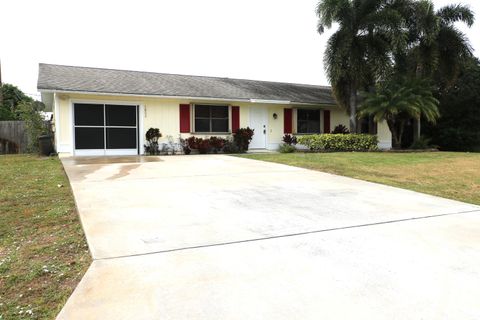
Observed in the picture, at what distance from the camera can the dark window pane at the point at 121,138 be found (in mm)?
15133

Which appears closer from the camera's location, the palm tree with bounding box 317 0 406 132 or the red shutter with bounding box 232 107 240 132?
the palm tree with bounding box 317 0 406 132

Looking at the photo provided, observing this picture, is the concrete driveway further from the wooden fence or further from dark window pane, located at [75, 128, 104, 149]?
the wooden fence

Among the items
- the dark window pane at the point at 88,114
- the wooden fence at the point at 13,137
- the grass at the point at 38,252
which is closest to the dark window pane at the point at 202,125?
the dark window pane at the point at 88,114

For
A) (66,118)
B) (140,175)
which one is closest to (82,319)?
(140,175)

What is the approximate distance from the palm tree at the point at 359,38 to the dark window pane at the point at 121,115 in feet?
30.2

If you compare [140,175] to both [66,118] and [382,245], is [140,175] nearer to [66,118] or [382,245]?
[382,245]

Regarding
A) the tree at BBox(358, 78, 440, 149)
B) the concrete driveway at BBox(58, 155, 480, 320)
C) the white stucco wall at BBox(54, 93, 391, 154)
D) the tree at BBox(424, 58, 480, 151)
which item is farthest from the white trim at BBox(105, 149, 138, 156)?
the tree at BBox(424, 58, 480, 151)

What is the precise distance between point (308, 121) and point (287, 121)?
4.59 ft

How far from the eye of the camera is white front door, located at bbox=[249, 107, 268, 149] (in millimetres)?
17906

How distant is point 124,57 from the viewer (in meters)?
31.5

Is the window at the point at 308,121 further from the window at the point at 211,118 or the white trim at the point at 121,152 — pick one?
the white trim at the point at 121,152

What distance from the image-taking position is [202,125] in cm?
1683

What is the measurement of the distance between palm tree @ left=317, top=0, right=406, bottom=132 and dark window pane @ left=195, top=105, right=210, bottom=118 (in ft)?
19.8

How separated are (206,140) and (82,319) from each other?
44.7ft
